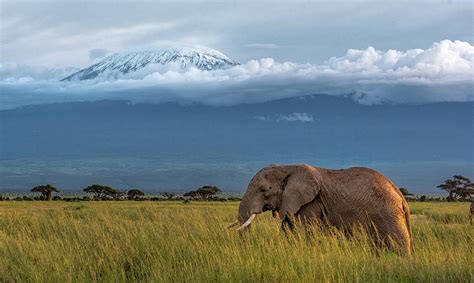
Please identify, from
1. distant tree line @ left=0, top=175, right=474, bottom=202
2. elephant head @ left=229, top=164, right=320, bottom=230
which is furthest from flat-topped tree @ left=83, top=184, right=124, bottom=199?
elephant head @ left=229, top=164, right=320, bottom=230

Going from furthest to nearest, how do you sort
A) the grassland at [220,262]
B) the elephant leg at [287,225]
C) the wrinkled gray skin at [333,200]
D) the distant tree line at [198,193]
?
the distant tree line at [198,193]
the elephant leg at [287,225]
the wrinkled gray skin at [333,200]
the grassland at [220,262]

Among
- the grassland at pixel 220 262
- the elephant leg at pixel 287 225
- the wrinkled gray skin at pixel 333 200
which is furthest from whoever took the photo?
the elephant leg at pixel 287 225

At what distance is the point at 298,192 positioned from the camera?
38.9ft

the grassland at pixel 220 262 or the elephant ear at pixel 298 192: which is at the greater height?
the elephant ear at pixel 298 192

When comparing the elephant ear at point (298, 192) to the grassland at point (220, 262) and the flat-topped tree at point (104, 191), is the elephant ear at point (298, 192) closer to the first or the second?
the grassland at point (220, 262)

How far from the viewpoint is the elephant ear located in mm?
11852

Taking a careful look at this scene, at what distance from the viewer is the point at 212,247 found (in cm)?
1079

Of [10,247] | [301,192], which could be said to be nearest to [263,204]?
[301,192]

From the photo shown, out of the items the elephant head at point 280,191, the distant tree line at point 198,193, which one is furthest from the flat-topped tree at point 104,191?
the elephant head at point 280,191

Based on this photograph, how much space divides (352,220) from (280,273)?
3746mm

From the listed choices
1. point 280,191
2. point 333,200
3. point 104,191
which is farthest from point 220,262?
point 104,191

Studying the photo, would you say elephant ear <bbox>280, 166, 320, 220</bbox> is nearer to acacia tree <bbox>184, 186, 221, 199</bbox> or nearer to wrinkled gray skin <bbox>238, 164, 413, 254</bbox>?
wrinkled gray skin <bbox>238, 164, 413, 254</bbox>

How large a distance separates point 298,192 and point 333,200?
2.23 feet

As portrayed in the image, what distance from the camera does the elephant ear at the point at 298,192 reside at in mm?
11852
